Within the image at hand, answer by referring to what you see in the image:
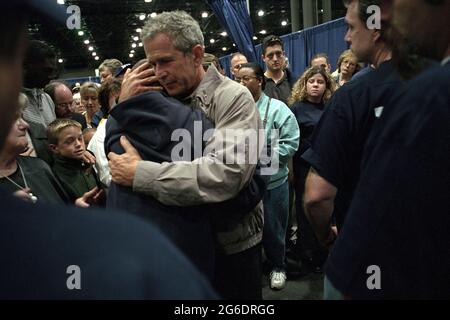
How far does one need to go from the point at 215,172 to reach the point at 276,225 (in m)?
0.77

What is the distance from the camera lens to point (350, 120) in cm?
67

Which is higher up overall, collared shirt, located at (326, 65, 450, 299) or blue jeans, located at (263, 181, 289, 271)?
collared shirt, located at (326, 65, 450, 299)

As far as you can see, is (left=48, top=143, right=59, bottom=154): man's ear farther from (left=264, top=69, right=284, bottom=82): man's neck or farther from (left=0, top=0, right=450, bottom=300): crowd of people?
(left=264, top=69, right=284, bottom=82): man's neck

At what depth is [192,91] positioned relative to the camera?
872 millimetres

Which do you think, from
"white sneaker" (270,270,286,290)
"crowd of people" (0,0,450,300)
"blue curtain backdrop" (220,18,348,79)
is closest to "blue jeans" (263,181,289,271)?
"white sneaker" (270,270,286,290)

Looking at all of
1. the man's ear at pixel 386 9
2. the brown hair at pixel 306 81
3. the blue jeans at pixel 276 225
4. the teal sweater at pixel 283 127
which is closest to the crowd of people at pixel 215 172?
the man's ear at pixel 386 9

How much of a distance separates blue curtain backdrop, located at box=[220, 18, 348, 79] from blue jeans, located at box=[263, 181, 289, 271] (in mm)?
1411

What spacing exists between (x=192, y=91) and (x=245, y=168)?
23 centimetres

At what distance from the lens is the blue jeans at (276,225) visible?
136 cm

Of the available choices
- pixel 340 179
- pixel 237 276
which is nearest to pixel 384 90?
pixel 340 179

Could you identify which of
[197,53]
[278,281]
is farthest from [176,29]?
[278,281]

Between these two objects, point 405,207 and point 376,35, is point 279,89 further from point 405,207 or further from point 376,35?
point 405,207

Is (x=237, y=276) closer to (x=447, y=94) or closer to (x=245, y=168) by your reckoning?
(x=245, y=168)

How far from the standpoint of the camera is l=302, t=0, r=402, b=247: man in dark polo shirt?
0.58 metres
